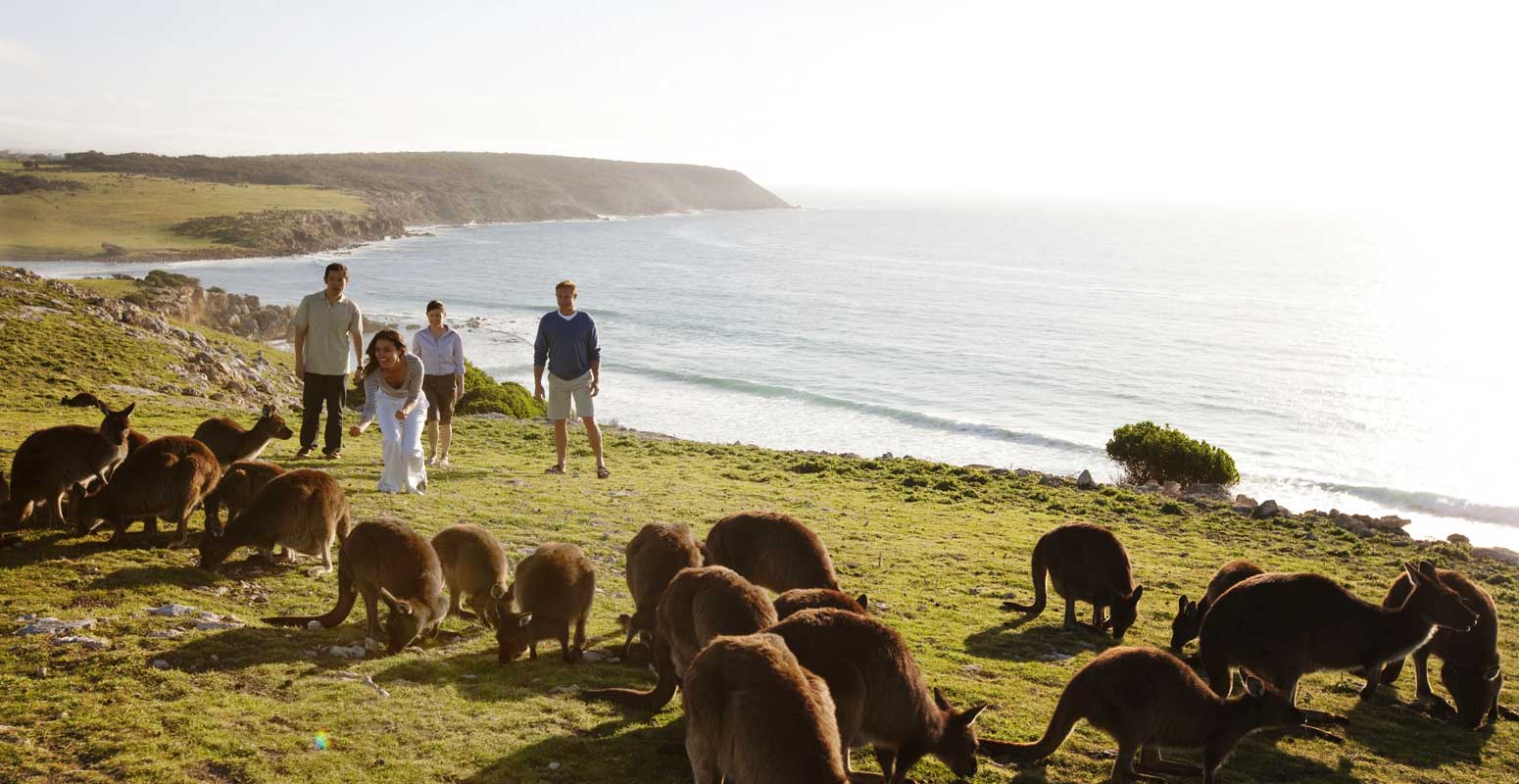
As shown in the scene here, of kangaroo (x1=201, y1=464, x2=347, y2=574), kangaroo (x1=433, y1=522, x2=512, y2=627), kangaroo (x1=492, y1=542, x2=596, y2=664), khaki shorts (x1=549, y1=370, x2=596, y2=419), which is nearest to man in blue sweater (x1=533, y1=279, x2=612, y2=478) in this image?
khaki shorts (x1=549, y1=370, x2=596, y2=419)

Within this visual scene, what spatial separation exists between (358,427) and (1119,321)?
273 feet

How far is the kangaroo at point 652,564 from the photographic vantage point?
750 cm

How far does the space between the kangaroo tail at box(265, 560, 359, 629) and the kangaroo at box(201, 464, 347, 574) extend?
918mm

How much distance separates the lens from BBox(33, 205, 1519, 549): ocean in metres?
42.6

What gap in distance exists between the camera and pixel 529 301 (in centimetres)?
8769

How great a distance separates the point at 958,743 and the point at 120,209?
138m

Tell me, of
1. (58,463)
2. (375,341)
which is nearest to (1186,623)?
(375,341)

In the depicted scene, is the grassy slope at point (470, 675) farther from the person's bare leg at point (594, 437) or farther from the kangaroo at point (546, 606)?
the person's bare leg at point (594, 437)

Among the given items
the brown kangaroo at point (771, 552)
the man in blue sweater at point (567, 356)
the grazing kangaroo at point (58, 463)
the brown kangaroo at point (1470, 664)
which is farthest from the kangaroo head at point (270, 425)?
the brown kangaroo at point (1470, 664)

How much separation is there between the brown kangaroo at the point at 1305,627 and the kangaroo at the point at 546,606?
4.95m

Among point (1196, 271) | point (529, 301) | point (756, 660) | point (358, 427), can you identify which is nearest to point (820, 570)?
point (756, 660)

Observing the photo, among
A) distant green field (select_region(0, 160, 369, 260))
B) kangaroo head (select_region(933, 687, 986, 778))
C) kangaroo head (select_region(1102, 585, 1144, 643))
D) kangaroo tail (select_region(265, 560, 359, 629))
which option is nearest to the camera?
kangaroo head (select_region(933, 687, 986, 778))

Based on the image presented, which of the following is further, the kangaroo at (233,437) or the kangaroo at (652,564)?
the kangaroo at (233,437)

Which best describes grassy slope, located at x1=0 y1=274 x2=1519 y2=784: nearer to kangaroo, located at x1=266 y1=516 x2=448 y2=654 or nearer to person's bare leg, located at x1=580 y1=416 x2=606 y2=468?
kangaroo, located at x1=266 y1=516 x2=448 y2=654
